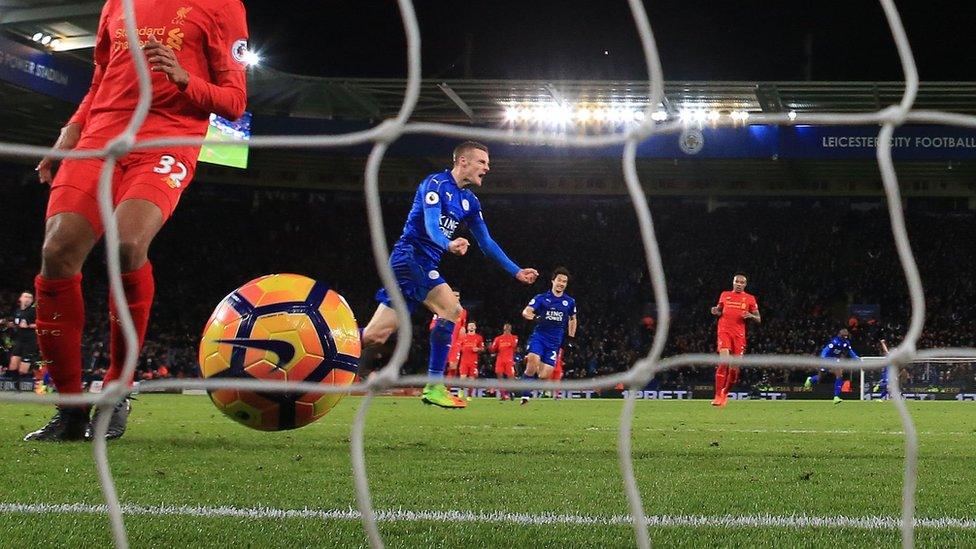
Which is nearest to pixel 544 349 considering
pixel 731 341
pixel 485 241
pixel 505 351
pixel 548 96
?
pixel 731 341

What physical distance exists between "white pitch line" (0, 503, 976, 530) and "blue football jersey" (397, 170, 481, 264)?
3.91 meters

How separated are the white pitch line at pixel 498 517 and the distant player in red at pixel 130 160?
1.05 meters

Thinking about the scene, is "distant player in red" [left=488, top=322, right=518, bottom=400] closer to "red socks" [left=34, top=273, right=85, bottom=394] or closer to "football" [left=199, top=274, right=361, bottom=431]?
"football" [left=199, top=274, right=361, bottom=431]

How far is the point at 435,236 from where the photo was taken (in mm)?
6273

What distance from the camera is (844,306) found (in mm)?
23844

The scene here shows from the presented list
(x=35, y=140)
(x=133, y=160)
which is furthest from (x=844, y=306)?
(x=133, y=160)

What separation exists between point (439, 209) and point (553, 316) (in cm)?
481

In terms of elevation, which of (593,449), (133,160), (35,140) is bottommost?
(593,449)

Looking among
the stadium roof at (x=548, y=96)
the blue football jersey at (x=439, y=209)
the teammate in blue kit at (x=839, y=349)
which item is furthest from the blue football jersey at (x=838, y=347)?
the blue football jersey at (x=439, y=209)

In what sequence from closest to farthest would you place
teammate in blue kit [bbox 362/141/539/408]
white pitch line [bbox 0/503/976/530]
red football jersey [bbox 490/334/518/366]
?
white pitch line [bbox 0/503/976/530] → teammate in blue kit [bbox 362/141/539/408] → red football jersey [bbox 490/334/518/366]

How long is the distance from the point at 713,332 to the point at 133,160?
20822mm

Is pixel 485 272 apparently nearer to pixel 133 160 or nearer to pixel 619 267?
pixel 619 267

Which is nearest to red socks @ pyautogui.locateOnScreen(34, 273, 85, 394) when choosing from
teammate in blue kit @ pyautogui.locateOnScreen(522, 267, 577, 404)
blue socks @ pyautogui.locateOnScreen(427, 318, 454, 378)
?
blue socks @ pyautogui.locateOnScreen(427, 318, 454, 378)

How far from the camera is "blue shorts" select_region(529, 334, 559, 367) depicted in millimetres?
11049
